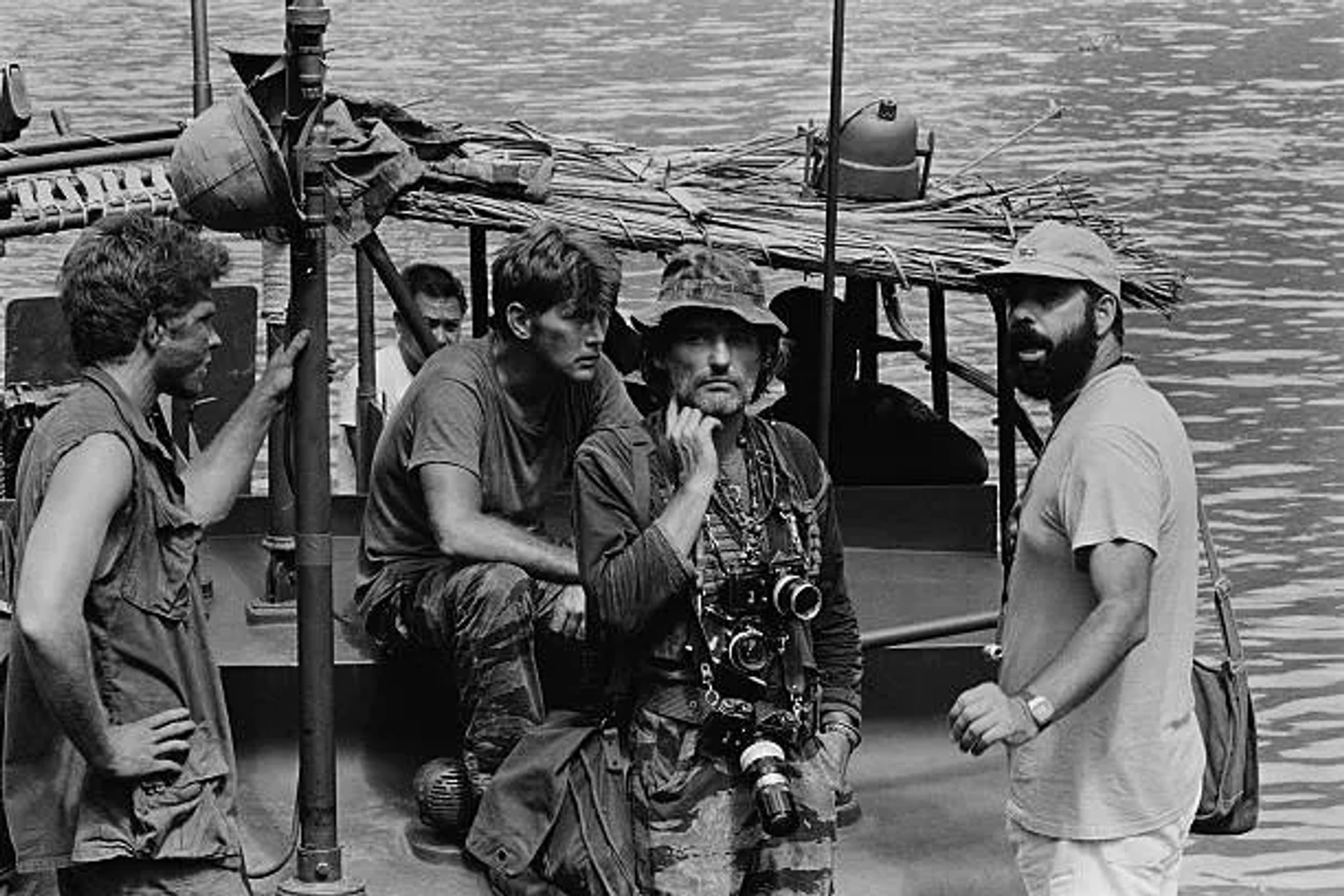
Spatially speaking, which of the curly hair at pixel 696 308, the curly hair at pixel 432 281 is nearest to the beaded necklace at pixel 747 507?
the curly hair at pixel 696 308

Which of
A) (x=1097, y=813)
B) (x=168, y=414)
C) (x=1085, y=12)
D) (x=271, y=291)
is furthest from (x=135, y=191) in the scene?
(x=1085, y=12)

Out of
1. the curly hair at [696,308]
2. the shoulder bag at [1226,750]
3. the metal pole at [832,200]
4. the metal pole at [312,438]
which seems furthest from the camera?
the metal pole at [832,200]

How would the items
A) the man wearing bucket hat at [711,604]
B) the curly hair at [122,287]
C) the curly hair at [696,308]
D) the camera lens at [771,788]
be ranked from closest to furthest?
1. the curly hair at [122,287]
2. the camera lens at [771,788]
3. the man wearing bucket hat at [711,604]
4. the curly hair at [696,308]

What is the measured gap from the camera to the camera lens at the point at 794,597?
552cm

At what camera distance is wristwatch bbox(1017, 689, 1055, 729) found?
516 cm

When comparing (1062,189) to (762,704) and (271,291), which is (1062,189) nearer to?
(271,291)

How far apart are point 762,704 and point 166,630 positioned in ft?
3.74

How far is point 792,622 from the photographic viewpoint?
561cm

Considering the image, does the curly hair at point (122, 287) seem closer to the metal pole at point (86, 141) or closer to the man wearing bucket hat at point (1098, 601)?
the man wearing bucket hat at point (1098, 601)

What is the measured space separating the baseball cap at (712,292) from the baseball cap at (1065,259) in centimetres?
47

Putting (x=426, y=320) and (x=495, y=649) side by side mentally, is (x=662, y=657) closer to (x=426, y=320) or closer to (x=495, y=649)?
(x=495, y=649)

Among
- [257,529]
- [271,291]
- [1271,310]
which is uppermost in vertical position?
[271,291]

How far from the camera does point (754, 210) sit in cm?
764

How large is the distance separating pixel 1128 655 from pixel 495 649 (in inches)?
62.5
